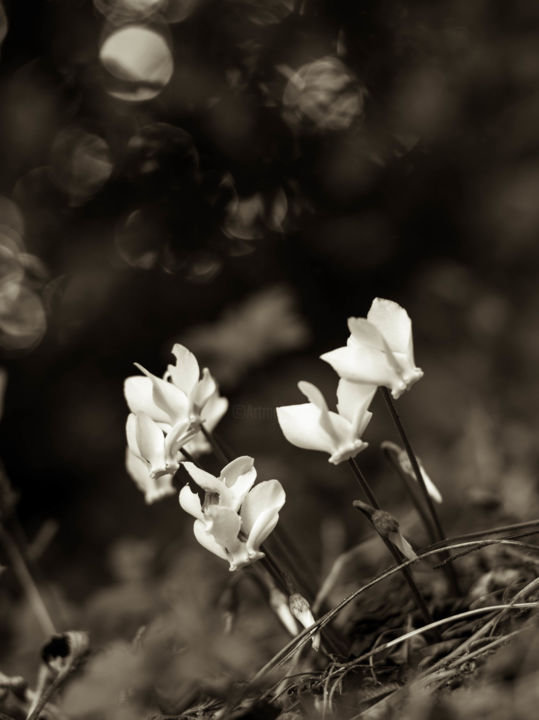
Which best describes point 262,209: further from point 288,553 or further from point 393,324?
point 393,324

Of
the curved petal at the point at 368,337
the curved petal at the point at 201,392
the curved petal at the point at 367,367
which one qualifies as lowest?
the curved petal at the point at 201,392

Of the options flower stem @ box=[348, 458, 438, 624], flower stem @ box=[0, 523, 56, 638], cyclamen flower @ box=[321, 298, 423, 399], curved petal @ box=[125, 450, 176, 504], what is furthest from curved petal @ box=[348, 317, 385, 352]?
flower stem @ box=[0, 523, 56, 638]

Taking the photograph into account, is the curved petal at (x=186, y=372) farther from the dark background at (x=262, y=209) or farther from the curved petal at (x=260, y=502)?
the dark background at (x=262, y=209)

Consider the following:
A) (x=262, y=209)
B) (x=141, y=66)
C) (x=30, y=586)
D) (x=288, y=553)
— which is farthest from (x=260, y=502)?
(x=141, y=66)

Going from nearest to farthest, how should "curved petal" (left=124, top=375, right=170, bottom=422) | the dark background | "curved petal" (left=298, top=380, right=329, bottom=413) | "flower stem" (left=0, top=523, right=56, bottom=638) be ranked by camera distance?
"curved petal" (left=298, top=380, right=329, bottom=413)
"curved petal" (left=124, top=375, right=170, bottom=422)
"flower stem" (left=0, top=523, right=56, bottom=638)
the dark background

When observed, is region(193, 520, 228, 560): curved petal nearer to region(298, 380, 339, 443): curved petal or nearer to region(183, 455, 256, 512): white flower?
region(183, 455, 256, 512): white flower

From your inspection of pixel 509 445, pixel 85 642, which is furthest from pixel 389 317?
pixel 509 445

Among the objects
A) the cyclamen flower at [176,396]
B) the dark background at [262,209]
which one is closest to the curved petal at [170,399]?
the cyclamen flower at [176,396]
